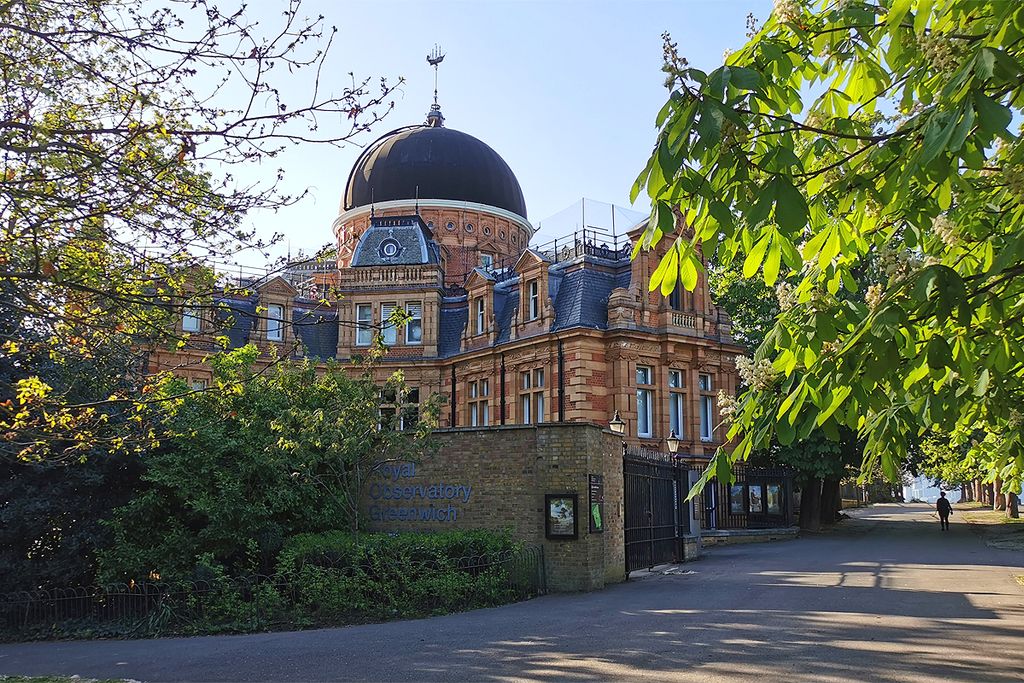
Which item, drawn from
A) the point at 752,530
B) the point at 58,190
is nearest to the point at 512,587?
the point at 58,190

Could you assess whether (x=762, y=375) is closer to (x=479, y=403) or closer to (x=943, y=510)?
(x=479, y=403)

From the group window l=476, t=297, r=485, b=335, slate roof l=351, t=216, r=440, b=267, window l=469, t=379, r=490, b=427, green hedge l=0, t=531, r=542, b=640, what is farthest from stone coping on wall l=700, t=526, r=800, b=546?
slate roof l=351, t=216, r=440, b=267

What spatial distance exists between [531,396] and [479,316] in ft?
16.3

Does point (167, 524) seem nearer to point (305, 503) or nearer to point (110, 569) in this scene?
point (110, 569)

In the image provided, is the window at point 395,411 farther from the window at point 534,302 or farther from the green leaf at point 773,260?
the window at point 534,302

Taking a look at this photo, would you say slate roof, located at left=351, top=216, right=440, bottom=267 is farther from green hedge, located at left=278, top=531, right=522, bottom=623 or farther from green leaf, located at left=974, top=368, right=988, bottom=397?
green leaf, located at left=974, top=368, right=988, bottom=397

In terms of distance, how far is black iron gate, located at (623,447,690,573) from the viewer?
20.5m

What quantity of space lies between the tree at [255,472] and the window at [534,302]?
1696 cm

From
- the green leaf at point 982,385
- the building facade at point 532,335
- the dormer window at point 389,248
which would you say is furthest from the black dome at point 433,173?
the green leaf at point 982,385

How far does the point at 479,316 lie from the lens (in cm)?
3825

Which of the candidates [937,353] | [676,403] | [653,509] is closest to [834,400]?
[937,353]

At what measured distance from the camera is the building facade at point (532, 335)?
109 ft

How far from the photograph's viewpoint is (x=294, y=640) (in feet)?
41.3

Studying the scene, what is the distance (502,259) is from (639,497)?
2910 cm
